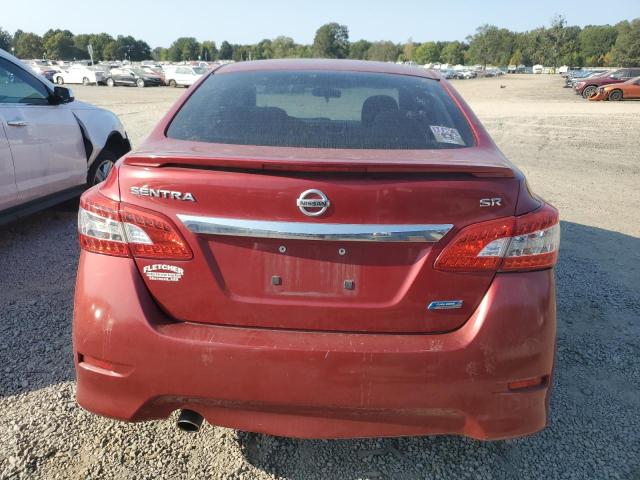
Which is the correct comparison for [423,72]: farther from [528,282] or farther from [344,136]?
[528,282]

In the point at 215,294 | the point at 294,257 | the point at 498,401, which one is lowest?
the point at 498,401

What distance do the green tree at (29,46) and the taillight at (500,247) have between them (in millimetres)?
143102

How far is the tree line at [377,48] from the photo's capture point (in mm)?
117500

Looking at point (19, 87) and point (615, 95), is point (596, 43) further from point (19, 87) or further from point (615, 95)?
point (19, 87)

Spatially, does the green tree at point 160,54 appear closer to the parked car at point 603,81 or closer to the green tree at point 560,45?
the green tree at point 560,45

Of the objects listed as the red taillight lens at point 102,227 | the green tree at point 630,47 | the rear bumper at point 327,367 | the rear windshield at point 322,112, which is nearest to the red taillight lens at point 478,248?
the rear bumper at point 327,367

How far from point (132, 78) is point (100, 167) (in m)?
40.8

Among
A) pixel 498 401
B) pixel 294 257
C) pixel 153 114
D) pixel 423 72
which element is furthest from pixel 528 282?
pixel 153 114

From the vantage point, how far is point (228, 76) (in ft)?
9.94

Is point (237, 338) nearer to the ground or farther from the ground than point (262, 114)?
nearer to the ground

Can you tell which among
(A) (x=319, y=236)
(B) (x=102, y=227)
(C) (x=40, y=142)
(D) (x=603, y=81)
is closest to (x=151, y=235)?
(B) (x=102, y=227)

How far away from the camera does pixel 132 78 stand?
141 feet

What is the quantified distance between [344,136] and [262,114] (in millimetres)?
446

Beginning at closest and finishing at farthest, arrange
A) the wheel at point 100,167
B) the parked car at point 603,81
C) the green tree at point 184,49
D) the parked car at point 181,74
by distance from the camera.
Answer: the wheel at point 100,167 → the parked car at point 603,81 → the parked car at point 181,74 → the green tree at point 184,49
